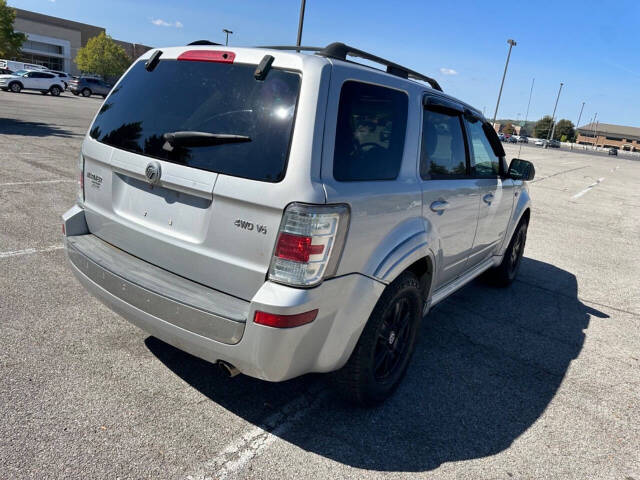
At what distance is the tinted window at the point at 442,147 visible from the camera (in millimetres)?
3156

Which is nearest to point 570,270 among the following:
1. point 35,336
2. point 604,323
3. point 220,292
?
point 604,323

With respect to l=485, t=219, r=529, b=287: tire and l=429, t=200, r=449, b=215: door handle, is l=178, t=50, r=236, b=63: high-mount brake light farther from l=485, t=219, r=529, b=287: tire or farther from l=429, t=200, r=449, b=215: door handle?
l=485, t=219, r=529, b=287: tire

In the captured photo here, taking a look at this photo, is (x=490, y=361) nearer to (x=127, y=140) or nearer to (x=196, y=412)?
(x=196, y=412)

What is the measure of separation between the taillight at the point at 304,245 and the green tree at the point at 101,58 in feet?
252

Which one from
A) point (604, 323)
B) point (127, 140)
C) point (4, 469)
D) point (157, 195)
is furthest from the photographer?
point (604, 323)

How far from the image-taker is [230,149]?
91.9 inches

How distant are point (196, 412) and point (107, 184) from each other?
1.41 meters

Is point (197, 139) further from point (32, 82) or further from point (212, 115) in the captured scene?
point (32, 82)

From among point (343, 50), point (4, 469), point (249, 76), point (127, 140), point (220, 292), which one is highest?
point (343, 50)

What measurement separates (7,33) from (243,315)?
213 feet

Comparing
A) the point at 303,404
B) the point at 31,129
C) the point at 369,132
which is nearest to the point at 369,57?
the point at 369,132

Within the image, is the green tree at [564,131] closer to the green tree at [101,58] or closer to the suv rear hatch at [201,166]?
the green tree at [101,58]

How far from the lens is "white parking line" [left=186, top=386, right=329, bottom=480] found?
91.7 inches

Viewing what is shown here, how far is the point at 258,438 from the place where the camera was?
2.60 meters
